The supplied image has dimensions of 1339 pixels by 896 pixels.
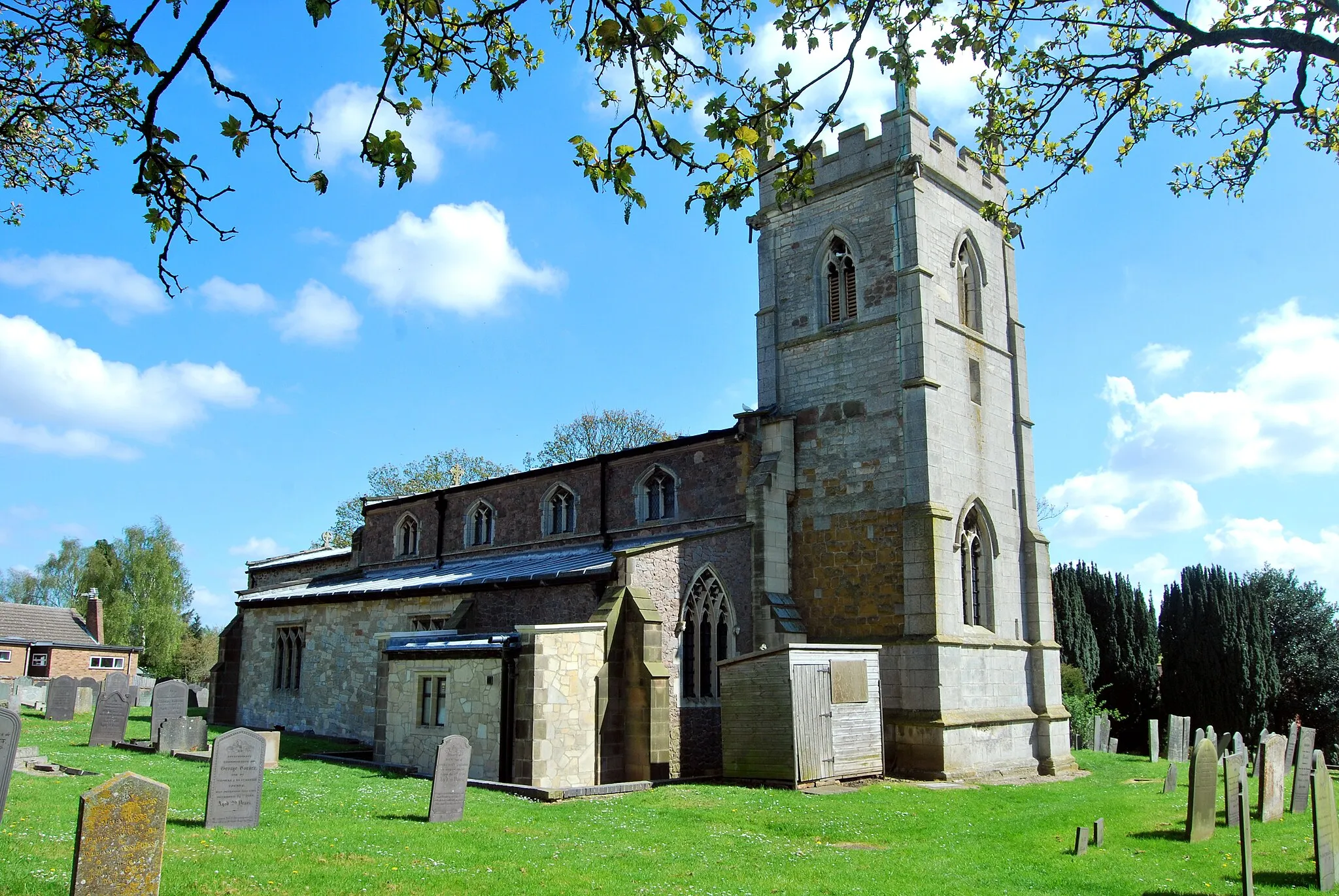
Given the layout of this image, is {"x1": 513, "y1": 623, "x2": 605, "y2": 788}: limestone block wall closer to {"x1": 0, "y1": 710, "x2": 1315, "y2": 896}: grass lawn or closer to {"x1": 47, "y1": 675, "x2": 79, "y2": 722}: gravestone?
{"x1": 0, "y1": 710, "x2": 1315, "y2": 896}: grass lawn

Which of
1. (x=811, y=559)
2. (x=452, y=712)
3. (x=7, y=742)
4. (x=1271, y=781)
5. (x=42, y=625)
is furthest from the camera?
(x=42, y=625)

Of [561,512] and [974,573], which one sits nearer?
[974,573]

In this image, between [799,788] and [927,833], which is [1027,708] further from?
[927,833]

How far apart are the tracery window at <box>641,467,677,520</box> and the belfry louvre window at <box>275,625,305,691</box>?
1115cm

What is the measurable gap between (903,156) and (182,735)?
1940cm

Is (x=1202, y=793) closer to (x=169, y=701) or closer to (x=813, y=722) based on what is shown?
(x=813, y=722)

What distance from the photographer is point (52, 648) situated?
47875mm

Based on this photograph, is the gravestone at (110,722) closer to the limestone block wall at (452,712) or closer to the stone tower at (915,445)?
the limestone block wall at (452,712)

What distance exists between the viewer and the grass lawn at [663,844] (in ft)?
31.2

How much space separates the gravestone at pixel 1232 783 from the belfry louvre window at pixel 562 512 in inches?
611

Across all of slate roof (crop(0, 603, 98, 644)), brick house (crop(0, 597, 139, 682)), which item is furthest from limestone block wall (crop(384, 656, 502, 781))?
slate roof (crop(0, 603, 98, 644))

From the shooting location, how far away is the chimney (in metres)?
52.2

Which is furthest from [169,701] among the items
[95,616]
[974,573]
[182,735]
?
[95,616]

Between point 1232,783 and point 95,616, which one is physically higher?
point 95,616
